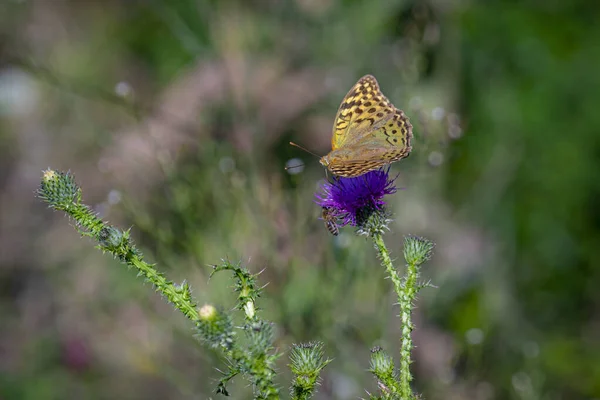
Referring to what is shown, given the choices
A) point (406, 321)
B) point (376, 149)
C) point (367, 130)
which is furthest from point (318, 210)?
point (406, 321)

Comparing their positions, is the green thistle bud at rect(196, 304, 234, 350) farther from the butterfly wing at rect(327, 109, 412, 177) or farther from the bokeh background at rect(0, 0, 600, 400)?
the bokeh background at rect(0, 0, 600, 400)

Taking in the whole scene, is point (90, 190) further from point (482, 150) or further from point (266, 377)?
point (266, 377)

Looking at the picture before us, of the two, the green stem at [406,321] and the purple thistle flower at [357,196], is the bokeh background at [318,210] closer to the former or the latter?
the purple thistle flower at [357,196]

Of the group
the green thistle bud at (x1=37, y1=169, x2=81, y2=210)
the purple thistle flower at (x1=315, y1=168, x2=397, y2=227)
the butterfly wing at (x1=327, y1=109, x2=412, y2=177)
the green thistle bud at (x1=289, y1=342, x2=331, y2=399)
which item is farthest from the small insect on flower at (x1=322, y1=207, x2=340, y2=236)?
the green thistle bud at (x1=37, y1=169, x2=81, y2=210)

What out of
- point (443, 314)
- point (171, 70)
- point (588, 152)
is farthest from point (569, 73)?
point (171, 70)

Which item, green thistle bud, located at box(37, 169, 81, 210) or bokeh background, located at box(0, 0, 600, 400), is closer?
green thistle bud, located at box(37, 169, 81, 210)

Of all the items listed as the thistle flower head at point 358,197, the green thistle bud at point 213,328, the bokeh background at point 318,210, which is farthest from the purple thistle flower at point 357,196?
the bokeh background at point 318,210

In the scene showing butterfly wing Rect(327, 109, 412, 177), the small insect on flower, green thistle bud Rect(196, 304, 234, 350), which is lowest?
green thistle bud Rect(196, 304, 234, 350)
